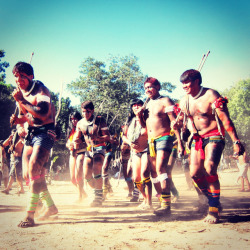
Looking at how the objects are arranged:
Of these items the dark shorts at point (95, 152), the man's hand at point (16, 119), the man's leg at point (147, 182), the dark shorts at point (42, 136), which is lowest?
the man's leg at point (147, 182)

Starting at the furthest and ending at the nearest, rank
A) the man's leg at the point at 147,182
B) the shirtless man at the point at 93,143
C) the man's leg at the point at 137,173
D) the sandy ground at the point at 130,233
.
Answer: the shirtless man at the point at 93,143 < the man's leg at the point at 137,173 < the man's leg at the point at 147,182 < the sandy ground at the point at 130,233

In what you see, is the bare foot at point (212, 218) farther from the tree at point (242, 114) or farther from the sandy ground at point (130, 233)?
the tree at point (242, 114)

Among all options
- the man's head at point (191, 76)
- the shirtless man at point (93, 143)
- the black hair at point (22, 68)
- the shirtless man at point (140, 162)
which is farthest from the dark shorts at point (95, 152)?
the man's head at point (191, 76)

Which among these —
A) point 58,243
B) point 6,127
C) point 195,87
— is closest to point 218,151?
point 195,87

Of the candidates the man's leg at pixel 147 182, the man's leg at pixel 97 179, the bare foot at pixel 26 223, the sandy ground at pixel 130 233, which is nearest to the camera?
the sandy ground at pixel 130 233

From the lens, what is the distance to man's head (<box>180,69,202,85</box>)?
11.6 ft

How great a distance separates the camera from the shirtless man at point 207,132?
123 inches

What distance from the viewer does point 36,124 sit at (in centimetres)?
339

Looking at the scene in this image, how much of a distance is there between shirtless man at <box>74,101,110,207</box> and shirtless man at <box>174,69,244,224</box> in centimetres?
209

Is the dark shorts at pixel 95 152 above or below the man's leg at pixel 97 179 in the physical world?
above

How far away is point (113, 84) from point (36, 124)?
25.3 m

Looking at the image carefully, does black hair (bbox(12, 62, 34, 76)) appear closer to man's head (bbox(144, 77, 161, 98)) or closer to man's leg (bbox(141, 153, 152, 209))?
man's head (bbox(144, 77, 161, 98))

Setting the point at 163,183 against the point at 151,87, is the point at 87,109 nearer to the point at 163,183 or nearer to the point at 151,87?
the point at 151,87

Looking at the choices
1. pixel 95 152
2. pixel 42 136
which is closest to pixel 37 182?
pixel 42 136
